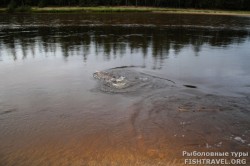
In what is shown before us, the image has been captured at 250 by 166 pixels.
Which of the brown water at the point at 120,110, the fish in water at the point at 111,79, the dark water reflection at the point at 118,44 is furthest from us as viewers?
the dark water reflection at the point at 118,44

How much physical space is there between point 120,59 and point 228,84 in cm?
908

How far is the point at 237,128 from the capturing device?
1045cm

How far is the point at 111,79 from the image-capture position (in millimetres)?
16469

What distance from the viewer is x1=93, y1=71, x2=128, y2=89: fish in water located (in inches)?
604

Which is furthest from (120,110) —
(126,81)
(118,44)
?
(118,44)

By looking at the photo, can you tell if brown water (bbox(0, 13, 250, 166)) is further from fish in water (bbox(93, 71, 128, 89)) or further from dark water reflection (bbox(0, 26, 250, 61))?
dark water reflection (bbox(0, 26, 250, 61))

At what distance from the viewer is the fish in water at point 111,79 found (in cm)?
1534

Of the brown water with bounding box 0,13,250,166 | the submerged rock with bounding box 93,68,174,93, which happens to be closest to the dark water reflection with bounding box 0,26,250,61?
the brown water with bounding box 0,13,250,166

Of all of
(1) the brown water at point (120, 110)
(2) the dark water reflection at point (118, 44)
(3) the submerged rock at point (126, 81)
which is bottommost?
(1) the brown water at point (120, 110)

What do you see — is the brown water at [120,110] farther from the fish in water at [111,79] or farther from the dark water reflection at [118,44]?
the dark water reflection at [118,44]

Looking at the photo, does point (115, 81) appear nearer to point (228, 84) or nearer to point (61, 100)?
point (61, 100)

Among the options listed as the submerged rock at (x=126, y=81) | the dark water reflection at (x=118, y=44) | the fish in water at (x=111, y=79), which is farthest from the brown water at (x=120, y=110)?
the dark water reflection at (x=118, y=44)

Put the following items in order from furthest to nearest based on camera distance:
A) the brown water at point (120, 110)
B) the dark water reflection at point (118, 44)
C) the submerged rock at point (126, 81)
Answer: the dark water reflection at point (118, 44) → the submerged rock at point (126, 81) → the brown water at point (120, 110)

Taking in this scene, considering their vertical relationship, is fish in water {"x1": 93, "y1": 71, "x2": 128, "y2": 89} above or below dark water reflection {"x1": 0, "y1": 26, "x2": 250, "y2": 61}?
below
